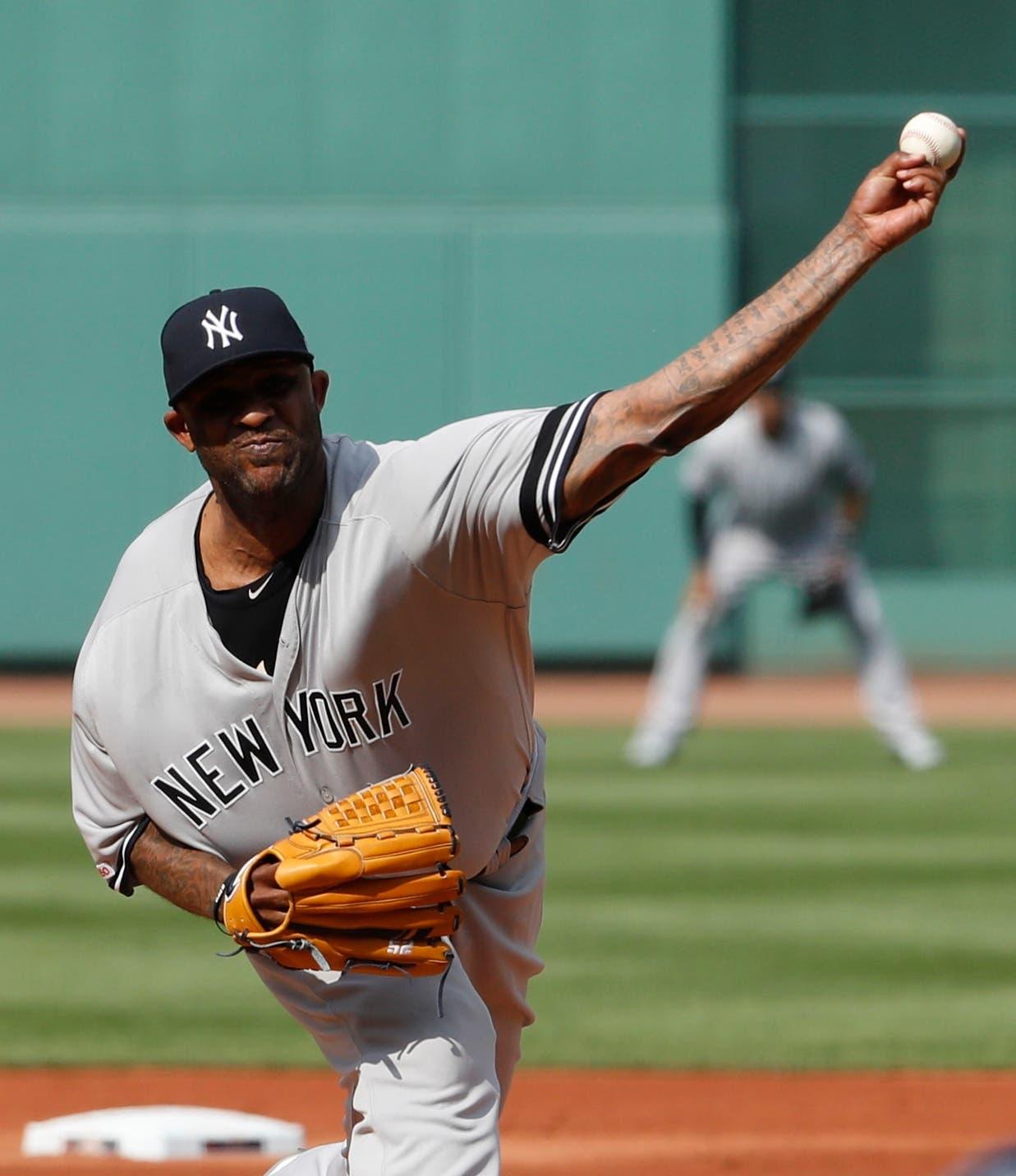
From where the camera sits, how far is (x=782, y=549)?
11930 mm

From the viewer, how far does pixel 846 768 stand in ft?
39.1

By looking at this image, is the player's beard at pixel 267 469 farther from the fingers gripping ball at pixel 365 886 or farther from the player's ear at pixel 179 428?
the fingers gripping ball at pixel 365 886

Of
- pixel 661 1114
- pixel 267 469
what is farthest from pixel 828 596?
pixel 267 469

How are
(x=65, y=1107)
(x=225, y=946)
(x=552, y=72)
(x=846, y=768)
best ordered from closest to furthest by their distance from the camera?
(x=65, y=1107) < (x=225, y=946) < (x=846, y=768) < (x=552, y=72)

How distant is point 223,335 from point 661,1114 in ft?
9.42

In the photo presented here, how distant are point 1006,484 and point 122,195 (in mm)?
7755

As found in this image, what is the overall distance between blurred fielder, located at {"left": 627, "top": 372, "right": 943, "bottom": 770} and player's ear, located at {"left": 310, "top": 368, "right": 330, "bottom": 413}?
7992 millimetres

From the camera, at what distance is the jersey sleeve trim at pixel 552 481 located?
3398mm

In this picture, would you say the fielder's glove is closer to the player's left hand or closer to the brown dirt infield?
the brown dirt infield

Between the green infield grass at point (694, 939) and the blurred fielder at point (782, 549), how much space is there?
0.50 meters

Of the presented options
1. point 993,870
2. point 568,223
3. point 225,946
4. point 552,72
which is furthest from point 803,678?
point 225,946

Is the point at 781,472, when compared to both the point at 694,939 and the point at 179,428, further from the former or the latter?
the point at 179,428

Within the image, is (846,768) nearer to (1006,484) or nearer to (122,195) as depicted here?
(1006,484)

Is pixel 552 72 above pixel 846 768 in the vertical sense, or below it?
above
